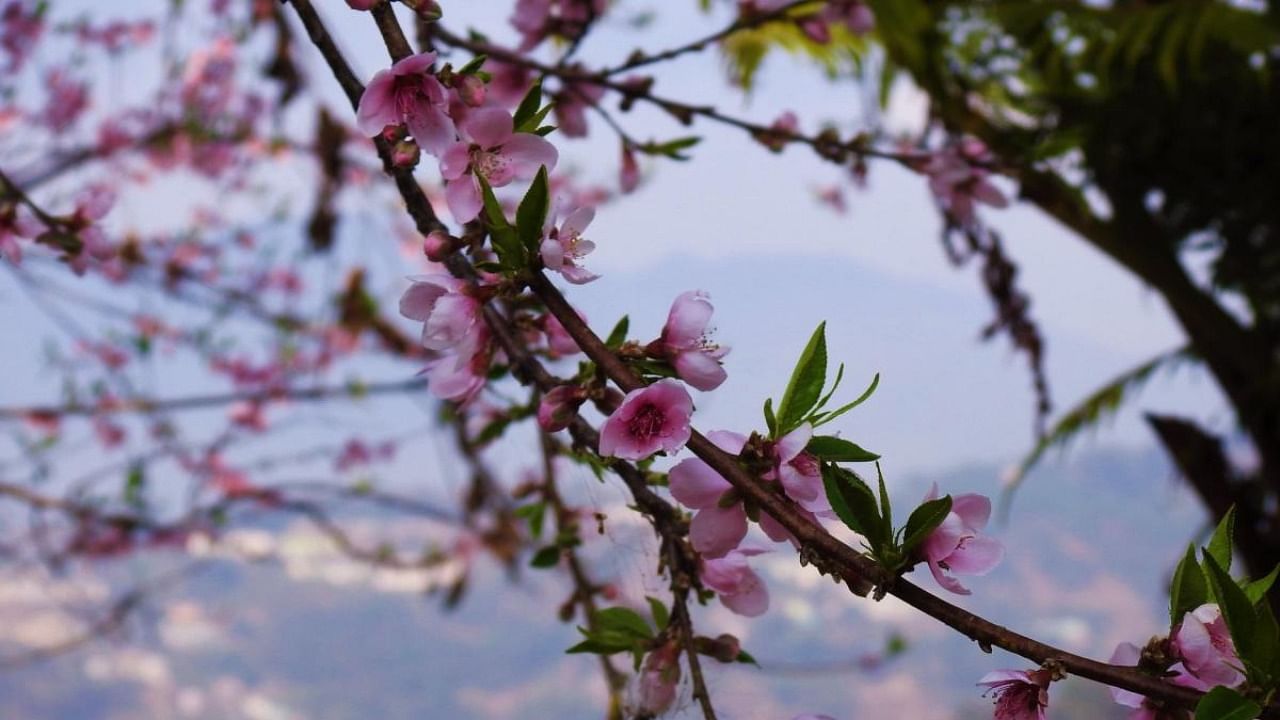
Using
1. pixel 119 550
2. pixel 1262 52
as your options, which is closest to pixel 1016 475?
pixel 1262 52

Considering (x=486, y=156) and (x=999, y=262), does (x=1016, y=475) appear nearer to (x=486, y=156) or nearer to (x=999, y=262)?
(x=999, y=262)

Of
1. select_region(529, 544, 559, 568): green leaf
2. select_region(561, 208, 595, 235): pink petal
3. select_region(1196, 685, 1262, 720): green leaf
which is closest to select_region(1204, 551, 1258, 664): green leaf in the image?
select_region(1196, 685, 1262, 720): green leaf

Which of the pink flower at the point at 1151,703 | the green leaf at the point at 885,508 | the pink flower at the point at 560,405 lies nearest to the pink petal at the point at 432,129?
the pink flower at the point at 560,405

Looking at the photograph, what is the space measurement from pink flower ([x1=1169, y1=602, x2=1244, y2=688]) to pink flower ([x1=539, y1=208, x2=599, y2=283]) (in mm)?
224

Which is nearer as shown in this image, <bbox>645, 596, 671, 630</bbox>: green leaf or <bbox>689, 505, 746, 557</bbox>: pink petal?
<bbox>689, 505, 746, 557</bbox>: pink petal

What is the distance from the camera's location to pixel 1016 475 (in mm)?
2289

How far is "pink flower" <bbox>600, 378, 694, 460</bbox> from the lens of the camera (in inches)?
12.9

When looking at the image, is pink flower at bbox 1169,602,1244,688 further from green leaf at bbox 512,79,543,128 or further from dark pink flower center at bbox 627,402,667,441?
green leaf at bbox 512,79,543,128

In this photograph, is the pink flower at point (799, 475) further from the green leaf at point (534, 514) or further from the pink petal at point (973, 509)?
the green leaf at point (534, 514)

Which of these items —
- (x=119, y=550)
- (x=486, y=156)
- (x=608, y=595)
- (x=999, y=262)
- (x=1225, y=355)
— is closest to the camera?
(x=486, y=156)

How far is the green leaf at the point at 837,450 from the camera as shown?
1.05ft

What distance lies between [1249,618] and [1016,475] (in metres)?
2.10

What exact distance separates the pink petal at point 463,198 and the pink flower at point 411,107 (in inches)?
0.9

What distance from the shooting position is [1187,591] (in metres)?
0.34
